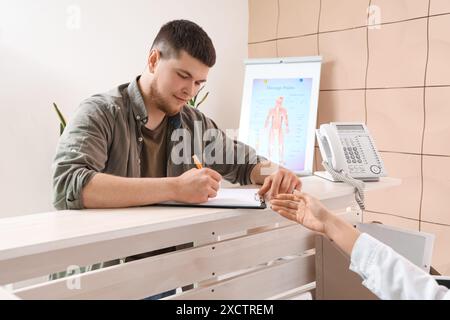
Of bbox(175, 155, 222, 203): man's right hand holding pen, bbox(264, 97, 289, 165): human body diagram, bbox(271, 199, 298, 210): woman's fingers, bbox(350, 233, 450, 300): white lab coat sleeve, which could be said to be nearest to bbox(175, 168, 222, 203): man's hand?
bbox(175, 155, 222, 203): man's right hand holding pen

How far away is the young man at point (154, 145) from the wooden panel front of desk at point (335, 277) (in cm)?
32

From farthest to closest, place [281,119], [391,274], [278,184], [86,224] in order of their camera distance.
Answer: [281,119], [278,184], [86,224], [391,274]

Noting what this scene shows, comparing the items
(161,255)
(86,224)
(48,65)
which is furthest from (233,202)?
(48,65)

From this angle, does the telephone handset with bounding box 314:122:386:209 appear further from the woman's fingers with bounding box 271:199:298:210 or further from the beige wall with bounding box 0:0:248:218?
the beige wall with bounding box 0:0:248:218

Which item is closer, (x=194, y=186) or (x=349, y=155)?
(x=194, y=186)

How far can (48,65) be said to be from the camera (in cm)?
275

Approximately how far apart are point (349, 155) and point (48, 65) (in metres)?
1.98

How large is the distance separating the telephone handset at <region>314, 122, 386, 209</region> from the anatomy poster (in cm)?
138

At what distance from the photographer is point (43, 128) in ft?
9.07

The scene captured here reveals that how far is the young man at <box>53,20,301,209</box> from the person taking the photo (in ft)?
3.93

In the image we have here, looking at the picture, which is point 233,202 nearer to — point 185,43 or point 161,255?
point 161,255
